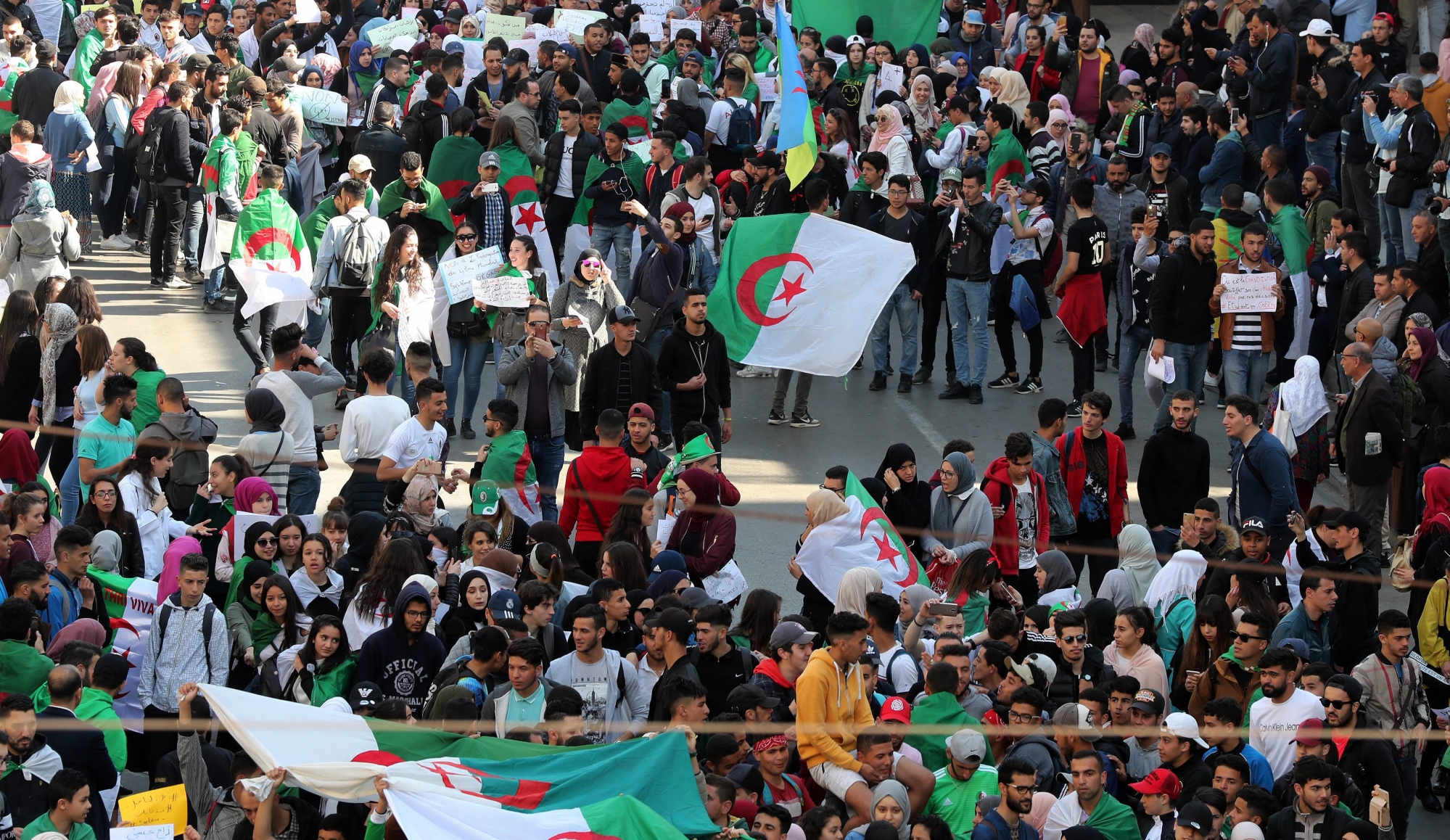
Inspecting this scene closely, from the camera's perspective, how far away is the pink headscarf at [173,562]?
9.69m

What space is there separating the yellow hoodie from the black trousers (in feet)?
31.8

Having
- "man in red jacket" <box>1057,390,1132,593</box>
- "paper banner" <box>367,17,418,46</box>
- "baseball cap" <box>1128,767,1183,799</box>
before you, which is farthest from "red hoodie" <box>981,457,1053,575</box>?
"paper banner" <box>367,17,418,46</box>

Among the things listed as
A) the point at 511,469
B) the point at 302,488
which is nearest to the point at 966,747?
the point at 511,469

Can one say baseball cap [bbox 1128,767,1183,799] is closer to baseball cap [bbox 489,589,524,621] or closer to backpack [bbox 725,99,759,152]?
baseball cap [bbox 489,589,524,621]

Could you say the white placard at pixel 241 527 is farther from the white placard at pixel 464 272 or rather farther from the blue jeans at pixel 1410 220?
the blue jeans at pixel 1410 220

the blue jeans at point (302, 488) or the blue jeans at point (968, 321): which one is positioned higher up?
the blue jeans at point (968, 321)

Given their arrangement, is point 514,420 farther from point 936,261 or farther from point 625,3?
point 625,3

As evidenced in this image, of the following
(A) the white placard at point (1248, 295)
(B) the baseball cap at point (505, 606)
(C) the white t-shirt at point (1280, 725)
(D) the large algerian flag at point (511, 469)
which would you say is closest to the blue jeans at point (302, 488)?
(D) the large algerian flag at point (511, 469)

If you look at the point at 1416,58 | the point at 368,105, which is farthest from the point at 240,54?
the point at 1416,58

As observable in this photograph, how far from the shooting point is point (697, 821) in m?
8.09

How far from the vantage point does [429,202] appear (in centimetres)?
1479

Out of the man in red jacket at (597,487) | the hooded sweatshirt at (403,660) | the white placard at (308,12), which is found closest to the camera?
the hooded sweatshirt at (403,660)

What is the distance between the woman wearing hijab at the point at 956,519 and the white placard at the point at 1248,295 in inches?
138

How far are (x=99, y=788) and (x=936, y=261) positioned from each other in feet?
28.7
